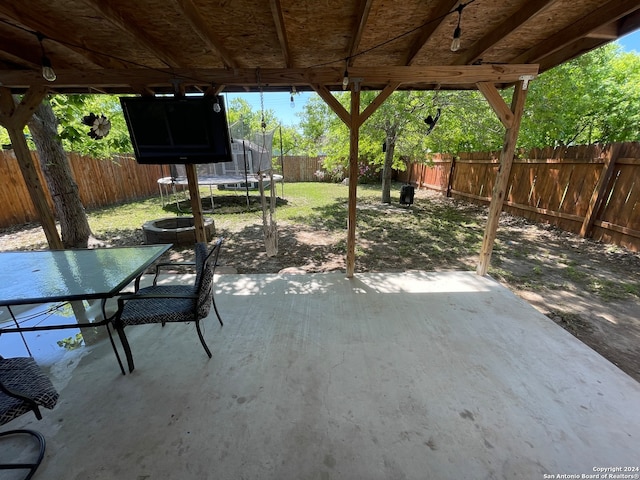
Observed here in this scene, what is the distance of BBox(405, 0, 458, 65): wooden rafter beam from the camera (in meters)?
1.83

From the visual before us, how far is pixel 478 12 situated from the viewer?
6.42 ft

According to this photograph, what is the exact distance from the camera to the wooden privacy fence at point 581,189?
13.2 ft

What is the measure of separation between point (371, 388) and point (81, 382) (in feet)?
6.22

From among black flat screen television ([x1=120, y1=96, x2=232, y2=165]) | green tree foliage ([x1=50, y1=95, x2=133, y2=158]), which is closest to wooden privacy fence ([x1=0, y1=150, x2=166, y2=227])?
green tree foliage ([x1=50, y1=95, x2=133, y2=158])

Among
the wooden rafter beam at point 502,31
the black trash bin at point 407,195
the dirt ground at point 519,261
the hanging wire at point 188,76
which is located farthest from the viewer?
the black trash bin at point 407,195

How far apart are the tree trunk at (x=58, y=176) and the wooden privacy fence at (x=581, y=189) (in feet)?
27.4

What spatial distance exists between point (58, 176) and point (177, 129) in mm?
2847

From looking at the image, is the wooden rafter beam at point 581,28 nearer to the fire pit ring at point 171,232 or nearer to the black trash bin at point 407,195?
the fire pit ring at point 171,232

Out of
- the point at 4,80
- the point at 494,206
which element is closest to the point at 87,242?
the point at 4,80

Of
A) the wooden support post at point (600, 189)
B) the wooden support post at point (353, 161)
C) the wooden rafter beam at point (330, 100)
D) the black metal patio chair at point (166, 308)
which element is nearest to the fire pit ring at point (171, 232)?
the black metal patio chair at point (166, 308)

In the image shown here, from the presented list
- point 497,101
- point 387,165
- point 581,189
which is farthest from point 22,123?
point 581,189

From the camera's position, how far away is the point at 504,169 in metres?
2.88

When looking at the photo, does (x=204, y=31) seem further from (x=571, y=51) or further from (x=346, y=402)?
(x=571, y=51)

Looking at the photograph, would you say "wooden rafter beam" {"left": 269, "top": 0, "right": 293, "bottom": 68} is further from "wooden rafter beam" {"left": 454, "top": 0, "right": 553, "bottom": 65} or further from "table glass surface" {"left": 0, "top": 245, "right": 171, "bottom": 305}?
"table glass surface" {"left": 0, "top": 245, "right": 171, "bottom": 305}
